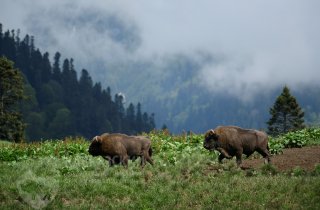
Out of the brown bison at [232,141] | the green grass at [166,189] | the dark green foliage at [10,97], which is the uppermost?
the dark green foliage at [10,97]

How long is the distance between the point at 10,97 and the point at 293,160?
5274 centimetres

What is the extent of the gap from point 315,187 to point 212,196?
301 cm

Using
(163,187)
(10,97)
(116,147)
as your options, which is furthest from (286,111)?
(163,187)

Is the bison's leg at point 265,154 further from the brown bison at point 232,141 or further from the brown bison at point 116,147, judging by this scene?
the brown bison at point 116,147

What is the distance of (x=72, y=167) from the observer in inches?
849

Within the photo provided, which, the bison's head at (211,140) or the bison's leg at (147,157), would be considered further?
the bison's leg at (147,157)

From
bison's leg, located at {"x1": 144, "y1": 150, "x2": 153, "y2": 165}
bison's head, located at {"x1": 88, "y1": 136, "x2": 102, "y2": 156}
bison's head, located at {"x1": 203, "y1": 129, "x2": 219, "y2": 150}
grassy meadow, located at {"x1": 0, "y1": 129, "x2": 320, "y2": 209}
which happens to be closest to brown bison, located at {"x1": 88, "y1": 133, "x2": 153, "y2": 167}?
bison's head, located at {"x1": 88, "y1": 136, "x2": 102, "y2": 156}

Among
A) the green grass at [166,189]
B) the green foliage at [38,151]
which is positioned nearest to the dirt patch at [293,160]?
the green grass at [166,189]

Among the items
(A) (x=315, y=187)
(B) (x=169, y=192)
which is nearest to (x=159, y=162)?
(B) (x=169, y=192)

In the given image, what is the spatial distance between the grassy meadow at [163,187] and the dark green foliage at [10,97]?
44089 millimetres

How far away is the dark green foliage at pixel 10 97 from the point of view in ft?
210

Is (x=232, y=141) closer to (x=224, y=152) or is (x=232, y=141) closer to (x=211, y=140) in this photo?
(x=224, y=152)

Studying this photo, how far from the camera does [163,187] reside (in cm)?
1648

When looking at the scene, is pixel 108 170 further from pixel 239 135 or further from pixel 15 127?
pixel 15 127
